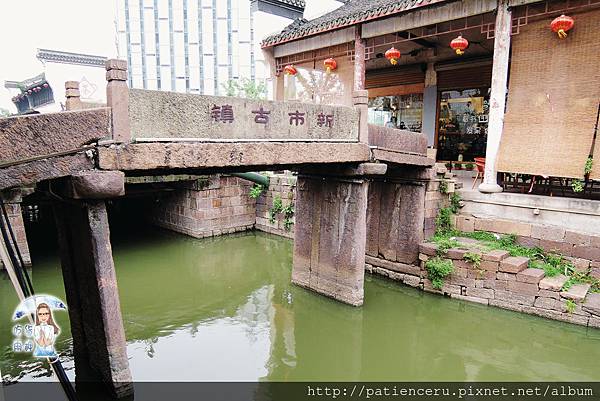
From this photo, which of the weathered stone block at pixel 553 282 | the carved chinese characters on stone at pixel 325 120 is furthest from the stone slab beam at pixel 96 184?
A: the weathered stone block at pixel 553 282

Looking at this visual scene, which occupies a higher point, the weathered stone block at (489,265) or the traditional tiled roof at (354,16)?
the traditional tiled roof at (354,16)

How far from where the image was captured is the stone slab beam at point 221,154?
4.13 m

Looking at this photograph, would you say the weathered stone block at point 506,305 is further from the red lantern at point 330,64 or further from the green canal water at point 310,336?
the red lantern at point 330,64

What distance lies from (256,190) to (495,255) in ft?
24.4

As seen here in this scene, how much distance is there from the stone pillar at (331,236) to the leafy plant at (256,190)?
16.3 feet

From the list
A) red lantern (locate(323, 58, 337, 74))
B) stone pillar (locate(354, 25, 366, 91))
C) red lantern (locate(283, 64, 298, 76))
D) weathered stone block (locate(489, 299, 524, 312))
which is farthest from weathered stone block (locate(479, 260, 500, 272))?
red lantern (locate(283, 64, 298, 76))

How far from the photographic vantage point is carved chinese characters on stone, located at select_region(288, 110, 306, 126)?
5.66 m

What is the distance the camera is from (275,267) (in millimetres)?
9922

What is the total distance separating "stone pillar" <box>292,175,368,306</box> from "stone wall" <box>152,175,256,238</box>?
4.75 metres

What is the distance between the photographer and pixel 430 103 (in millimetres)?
A: 11758

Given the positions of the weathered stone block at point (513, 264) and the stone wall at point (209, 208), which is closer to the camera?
the weathered stone block at point (513, 264)

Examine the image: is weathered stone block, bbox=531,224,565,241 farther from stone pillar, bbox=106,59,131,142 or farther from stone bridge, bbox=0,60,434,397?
stone pillar, bbox=106,59,131,142

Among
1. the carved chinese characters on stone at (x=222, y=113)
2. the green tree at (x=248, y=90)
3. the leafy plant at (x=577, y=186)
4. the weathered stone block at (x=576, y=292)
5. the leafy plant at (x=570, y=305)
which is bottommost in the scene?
the leafy plant at (x=570, y=305)

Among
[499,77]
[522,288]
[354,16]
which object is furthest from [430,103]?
[522,288]
